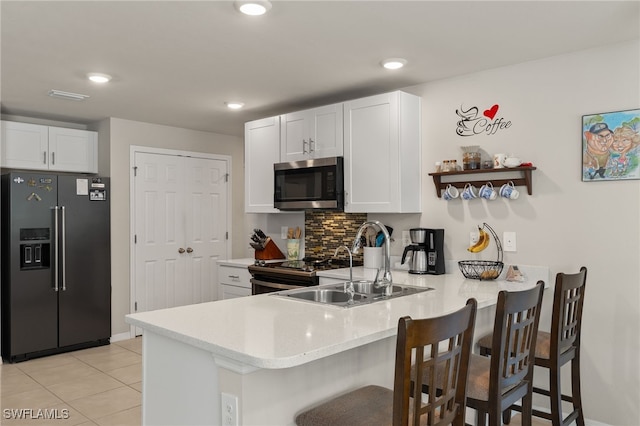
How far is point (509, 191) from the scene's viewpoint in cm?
315

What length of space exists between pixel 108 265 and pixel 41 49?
250cm

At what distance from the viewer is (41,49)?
2.90 meters

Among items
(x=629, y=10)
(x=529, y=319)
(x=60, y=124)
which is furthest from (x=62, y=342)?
(x=629, y=10)

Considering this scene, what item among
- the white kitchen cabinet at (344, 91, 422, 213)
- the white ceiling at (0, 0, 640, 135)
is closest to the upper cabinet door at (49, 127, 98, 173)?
the white ceiling at (0, 0, 640, 135)

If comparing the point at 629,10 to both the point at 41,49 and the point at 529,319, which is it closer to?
the point at 529,319

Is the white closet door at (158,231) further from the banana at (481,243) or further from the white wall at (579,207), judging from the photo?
the banana at (481,243)

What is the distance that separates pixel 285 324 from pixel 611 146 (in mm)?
2200

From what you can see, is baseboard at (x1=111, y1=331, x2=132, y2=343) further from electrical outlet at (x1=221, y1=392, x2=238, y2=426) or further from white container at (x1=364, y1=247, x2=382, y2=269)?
electrical outlet at (x1=221, y1=392, x2=238, y2=426)

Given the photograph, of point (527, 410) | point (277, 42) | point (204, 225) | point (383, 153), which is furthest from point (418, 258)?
point (204, 225)

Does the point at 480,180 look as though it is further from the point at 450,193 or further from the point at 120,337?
the point at 120,337

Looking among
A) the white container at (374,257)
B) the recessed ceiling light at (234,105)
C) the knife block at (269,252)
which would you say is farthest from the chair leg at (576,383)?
the recessed ceiling light at (234,105)

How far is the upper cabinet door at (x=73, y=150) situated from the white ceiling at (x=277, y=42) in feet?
2.51

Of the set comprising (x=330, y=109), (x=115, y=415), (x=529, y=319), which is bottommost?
(x=115, y=415)

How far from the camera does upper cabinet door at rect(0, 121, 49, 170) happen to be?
449cm
